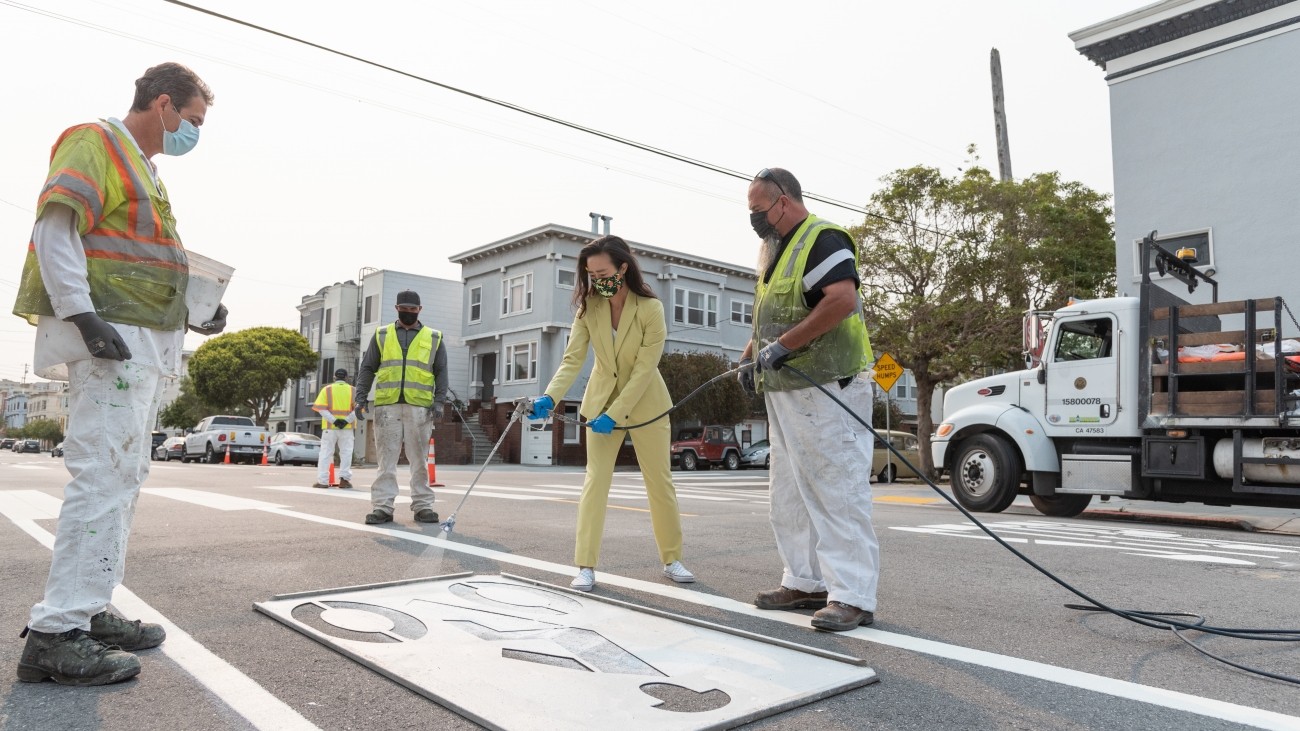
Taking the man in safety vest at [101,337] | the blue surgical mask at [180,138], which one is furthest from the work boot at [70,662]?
the blue surgical mask at [180,138]

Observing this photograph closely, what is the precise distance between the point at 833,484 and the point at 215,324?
8.82 feet

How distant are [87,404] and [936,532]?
651 centimetres

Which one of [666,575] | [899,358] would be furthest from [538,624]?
[899,358]

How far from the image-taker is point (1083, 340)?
10500 mm

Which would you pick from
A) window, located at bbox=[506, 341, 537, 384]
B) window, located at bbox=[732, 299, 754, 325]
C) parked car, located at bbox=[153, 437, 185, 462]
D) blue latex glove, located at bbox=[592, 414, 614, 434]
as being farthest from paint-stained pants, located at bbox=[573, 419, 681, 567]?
window, located at bbox=[732, 299, 754, 325]

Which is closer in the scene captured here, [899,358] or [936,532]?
[936,532]

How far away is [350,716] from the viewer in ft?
8.18

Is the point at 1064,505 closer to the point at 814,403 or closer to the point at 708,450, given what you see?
the point at 814,403

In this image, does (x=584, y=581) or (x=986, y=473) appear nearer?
(x=584, y=581)

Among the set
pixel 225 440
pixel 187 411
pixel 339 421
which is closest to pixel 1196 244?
pixel 339 421

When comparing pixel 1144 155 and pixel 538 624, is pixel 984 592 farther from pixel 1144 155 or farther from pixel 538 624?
pixel 1144 155

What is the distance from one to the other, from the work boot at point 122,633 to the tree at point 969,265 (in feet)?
72.0

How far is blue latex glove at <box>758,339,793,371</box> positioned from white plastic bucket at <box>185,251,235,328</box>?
7.51 feet

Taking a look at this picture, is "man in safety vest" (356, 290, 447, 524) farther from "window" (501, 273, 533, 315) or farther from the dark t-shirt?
"window" (501, 273, 533, 315)
